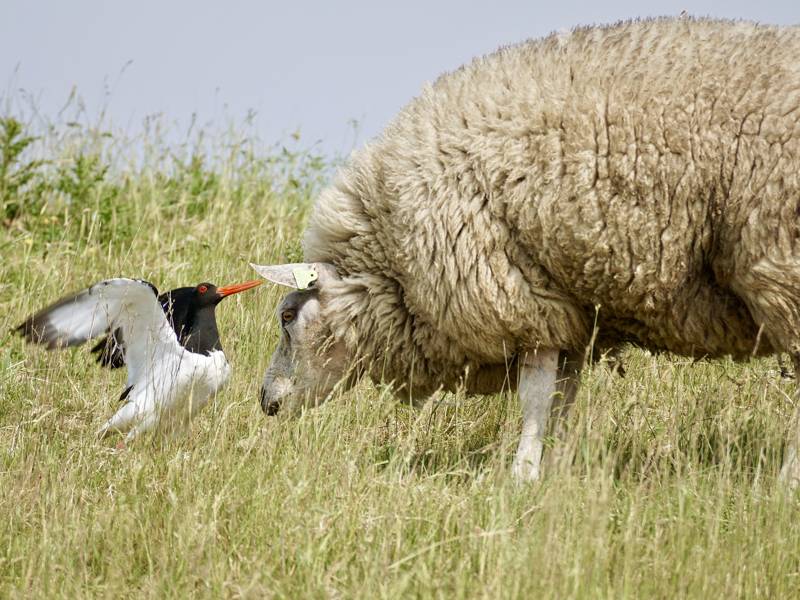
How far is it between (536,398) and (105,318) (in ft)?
6.81

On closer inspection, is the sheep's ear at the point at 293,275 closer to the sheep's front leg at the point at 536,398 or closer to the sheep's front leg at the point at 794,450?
the sheep's front leg at the point at 536,398

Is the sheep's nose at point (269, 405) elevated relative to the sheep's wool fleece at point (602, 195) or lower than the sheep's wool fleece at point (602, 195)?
lower

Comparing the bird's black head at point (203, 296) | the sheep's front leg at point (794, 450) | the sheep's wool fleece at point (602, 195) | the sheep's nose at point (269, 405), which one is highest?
the sheep's wool fleece at point (602, 195)

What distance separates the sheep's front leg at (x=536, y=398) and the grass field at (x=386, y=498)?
114 millimetres

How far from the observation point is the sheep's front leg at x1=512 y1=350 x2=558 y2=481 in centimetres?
461

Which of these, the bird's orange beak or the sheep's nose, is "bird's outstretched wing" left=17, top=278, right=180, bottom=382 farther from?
the sheep's nose

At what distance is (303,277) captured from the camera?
493 centimetres

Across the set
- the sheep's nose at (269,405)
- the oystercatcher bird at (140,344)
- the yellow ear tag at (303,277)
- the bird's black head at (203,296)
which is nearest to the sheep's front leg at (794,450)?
the yellow ear tag at (303,277)

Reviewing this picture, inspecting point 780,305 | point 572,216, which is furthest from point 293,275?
point 780,305

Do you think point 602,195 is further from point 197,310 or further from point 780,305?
point 197,310

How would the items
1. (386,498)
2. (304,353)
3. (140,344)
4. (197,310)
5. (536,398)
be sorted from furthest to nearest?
(197,310), (140,344), (304,353), (536,398), (386,498)

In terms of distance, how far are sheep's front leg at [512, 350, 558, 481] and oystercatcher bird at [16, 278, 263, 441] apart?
146cm

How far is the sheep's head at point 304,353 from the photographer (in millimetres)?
5035

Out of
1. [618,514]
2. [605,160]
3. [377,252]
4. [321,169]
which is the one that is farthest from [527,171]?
[321,169]
